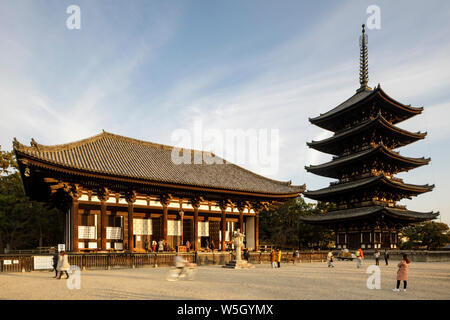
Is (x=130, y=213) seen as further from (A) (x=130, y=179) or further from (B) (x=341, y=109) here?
(B) (x=341, y=109)

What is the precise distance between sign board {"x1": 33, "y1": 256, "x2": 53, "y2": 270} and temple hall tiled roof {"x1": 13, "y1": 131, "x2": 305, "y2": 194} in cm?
485

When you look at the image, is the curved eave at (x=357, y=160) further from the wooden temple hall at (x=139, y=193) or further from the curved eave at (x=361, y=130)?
the wooden temple hall at (x=139, y=193)

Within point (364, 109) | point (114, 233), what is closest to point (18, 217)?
point (114, 233)

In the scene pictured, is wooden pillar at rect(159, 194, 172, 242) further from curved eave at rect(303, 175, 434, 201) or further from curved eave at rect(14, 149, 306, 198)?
curved eave at rect(303, 175, 434, 201)

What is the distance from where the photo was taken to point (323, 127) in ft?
151

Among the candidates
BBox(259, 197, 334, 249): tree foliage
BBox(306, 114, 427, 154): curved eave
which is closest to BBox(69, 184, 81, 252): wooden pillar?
BBox(306, 114, 427, 154): curved eave

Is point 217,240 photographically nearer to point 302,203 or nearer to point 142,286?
point 142,286

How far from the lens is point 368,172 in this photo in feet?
129

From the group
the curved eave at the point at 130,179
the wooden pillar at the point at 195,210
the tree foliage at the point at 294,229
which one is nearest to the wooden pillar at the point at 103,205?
the curved eave at the point at 130,179

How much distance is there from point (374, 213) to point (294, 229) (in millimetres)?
15494

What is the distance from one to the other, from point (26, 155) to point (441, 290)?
1914 cm

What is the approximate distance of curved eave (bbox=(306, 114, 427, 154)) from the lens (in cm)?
3756

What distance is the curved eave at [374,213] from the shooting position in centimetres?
3484
